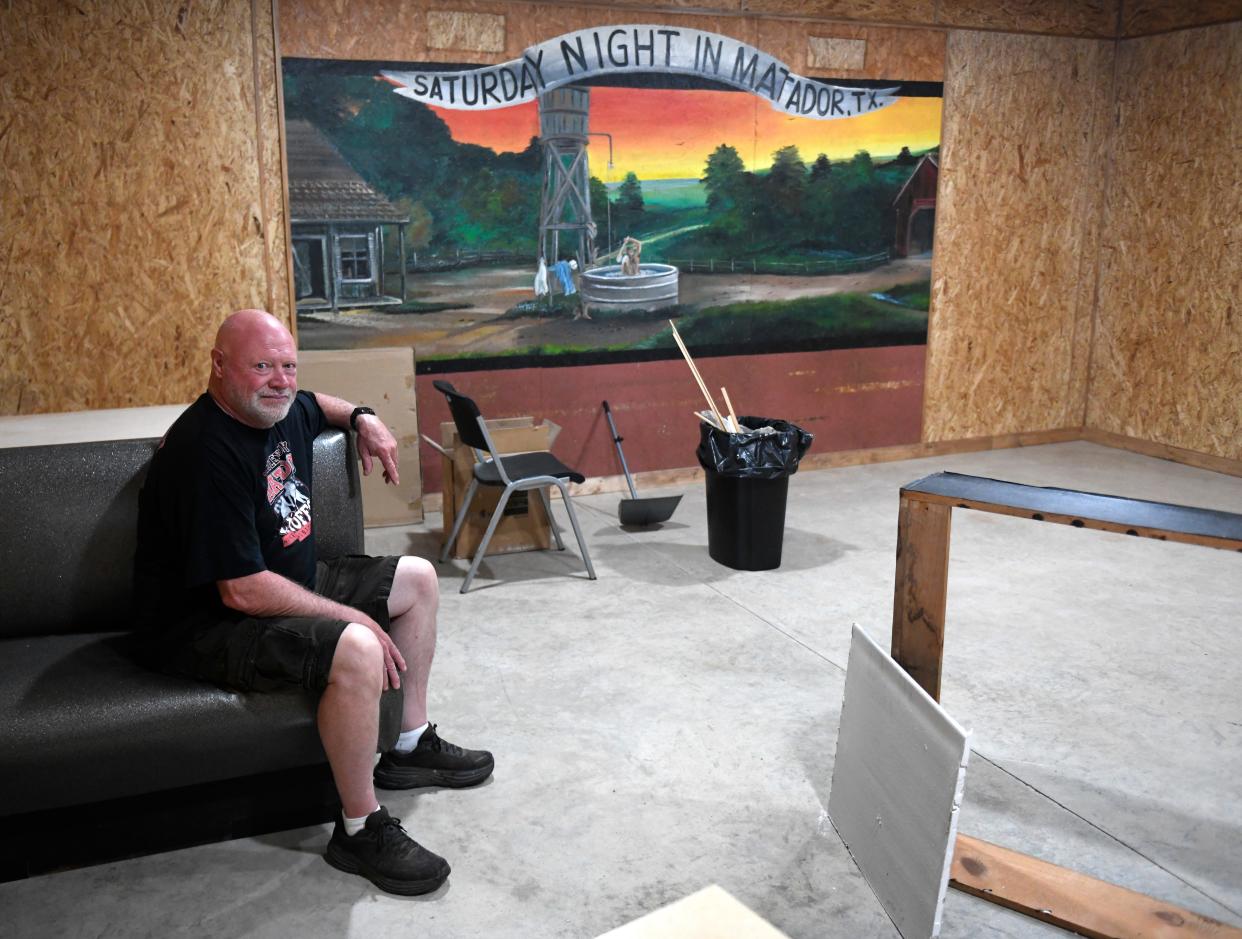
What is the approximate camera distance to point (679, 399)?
6242 millimetres

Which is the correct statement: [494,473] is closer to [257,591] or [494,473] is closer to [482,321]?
[482,321]

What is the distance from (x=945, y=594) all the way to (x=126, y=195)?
4.07 meters

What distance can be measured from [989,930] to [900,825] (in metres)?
0.34

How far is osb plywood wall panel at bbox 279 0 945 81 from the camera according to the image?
5180mm

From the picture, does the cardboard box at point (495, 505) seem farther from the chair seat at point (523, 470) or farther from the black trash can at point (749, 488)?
the black trash can at point (749, 488)

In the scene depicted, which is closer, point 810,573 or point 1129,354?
point 810,573

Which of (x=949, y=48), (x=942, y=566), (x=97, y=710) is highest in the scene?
(x=949, y=48)

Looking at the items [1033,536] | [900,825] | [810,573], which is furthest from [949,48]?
[900,825]

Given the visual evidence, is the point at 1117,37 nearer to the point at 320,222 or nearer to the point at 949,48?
the point at 949,48

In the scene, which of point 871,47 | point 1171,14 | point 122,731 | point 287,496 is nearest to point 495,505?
point 287,496

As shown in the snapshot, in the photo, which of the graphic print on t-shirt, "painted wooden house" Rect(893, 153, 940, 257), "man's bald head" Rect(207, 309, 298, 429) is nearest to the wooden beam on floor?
the graphic print on t-shirt

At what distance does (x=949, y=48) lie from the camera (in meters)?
6.54

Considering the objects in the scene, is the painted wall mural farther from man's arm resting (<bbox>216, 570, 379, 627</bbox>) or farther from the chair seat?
man's arm resting (<bbox>216, 570, 379, 627</bbox>)

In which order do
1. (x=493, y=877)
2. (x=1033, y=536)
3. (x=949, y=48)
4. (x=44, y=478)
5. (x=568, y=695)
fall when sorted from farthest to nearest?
(x=949, y=48)
(x=1033, y=536)
(x=568, y=695)
(x=44, y=478)
(x=493, y=877)
